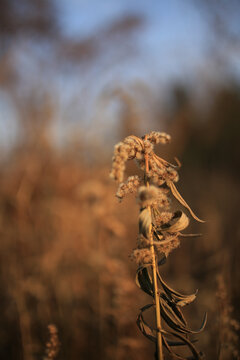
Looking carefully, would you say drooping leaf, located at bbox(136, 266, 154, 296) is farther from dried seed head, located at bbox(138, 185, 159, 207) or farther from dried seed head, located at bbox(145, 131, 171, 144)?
dried seed head, located at bbox(145, 131, 171, 144)

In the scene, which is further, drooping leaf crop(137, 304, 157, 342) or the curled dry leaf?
drooping leaf crop(137, 304, 157, 342)

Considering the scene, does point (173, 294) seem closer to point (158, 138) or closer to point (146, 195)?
point (146, 195)

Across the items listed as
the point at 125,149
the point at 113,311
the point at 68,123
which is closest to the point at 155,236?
the point at 125,149

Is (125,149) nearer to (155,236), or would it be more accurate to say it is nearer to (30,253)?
(155,236)

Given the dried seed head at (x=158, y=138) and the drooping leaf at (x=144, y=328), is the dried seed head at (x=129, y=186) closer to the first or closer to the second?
the dried seed head at (x=158, y=138)

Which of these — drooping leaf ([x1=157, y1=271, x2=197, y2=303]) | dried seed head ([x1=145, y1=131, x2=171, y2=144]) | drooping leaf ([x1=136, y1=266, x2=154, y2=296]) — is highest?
dried seed head ([x1=145, y1=131, x2=171, y2=144])

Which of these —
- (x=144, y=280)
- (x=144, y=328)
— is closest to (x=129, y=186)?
(x=144, y=280)

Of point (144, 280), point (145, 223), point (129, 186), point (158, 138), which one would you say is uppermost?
point (158, 138)

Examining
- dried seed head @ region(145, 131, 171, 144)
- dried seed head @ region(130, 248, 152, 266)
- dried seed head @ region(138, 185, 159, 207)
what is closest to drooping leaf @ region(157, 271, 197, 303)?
dried seed head @ region(130, 248, 152, 266)
